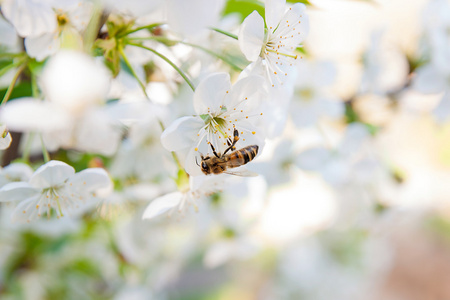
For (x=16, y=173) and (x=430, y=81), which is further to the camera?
(x=430, y=81)

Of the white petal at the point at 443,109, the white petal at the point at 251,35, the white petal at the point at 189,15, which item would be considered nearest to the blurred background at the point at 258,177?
the white petal at the point at 443,109

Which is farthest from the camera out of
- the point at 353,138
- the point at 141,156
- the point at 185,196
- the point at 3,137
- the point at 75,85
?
the point at 353,138

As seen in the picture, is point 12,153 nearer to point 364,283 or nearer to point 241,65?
point 241,65

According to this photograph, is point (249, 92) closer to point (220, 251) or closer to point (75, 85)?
point (75, 85)

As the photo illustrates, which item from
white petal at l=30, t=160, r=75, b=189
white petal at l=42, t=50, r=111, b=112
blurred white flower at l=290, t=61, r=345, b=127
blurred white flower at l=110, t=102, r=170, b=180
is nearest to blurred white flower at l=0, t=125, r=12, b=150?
white petal at l=30, t=160, r=75, b=189

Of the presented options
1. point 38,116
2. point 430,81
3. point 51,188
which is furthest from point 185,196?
point 430,81

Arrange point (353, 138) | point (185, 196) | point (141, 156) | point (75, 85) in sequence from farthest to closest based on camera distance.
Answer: point (353, 138)
point (141, 156)
point (185, 196)
point (75, 85)

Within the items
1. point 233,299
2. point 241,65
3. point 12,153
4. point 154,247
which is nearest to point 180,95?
point 241,65
